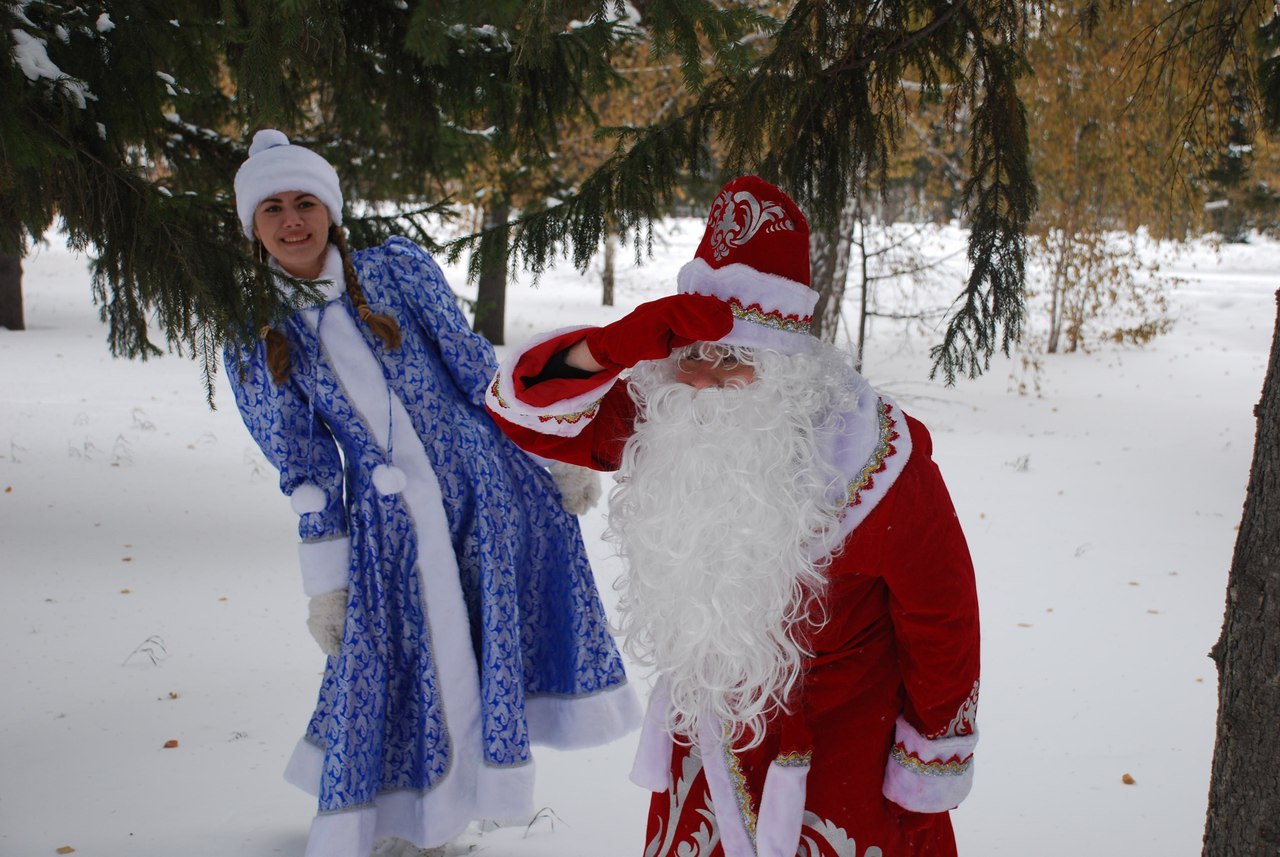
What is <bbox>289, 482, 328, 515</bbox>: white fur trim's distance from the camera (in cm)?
260

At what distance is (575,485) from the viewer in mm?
2916

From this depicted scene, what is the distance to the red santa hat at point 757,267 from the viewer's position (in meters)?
1.73

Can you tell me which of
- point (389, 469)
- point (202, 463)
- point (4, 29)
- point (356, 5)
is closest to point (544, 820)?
point (389, 469)

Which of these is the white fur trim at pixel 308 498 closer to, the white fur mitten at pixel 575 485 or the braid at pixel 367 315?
the braid at pixel 367 315

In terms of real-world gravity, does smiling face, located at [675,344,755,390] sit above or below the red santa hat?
below

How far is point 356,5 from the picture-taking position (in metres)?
3.88

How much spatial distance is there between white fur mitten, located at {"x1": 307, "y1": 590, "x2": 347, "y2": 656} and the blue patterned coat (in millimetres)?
24

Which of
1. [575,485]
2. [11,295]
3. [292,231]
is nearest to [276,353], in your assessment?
[292,231]

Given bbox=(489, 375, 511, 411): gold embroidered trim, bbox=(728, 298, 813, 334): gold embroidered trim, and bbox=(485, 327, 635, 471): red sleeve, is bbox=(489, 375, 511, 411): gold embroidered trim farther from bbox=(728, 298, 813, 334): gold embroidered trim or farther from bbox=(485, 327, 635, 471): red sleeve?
bbox=(728, 298, 813, 334): gold embroidered trim

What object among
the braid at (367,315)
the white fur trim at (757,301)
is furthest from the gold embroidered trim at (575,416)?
the braid at (367,315)

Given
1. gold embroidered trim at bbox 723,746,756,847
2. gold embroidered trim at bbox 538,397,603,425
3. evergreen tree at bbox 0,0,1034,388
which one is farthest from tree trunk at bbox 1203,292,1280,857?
gold embroidered trim at bbox 538,397,603,425

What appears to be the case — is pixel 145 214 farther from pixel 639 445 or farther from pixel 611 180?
pixel 639 445

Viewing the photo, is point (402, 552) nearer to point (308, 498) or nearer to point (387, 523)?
point (387, 523)

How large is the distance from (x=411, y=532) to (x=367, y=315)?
57cm
